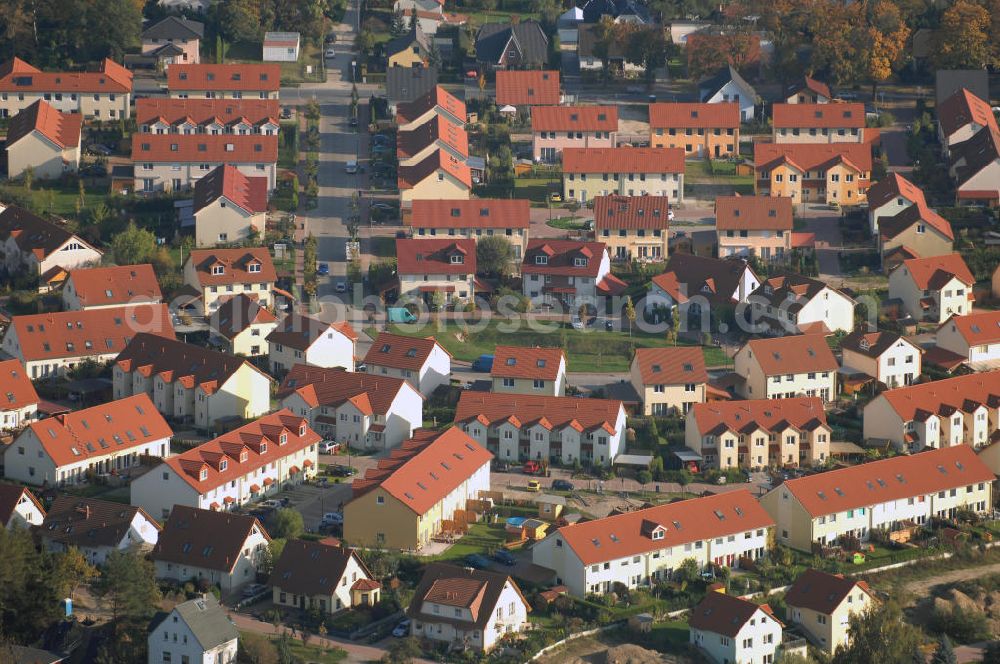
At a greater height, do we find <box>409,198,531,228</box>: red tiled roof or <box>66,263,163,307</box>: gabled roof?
<box>409,198,531,228</box>: red tiled roof

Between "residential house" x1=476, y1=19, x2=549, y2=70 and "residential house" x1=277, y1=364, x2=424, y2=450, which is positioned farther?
"residential house" x1=476, y1=19, x2=549, y2=70

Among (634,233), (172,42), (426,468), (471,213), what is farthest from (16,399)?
(172,42)

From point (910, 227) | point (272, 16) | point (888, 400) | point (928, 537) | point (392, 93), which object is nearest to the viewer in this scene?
point (928, 537)

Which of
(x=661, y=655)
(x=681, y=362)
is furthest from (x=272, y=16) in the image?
(x=661, y=655)

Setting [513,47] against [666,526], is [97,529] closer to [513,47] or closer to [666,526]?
[666,526]

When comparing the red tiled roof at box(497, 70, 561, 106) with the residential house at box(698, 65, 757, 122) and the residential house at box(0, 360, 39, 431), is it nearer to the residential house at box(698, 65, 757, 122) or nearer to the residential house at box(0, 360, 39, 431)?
the residential house at box(698, 65, 757, 122)

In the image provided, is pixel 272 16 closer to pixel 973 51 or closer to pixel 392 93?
pixel 392 93

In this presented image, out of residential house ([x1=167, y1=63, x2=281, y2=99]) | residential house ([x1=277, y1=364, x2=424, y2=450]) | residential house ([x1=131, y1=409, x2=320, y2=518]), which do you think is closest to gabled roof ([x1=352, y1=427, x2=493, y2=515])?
residential house ([x1=277, y1=364, x2=424, y2=450])
